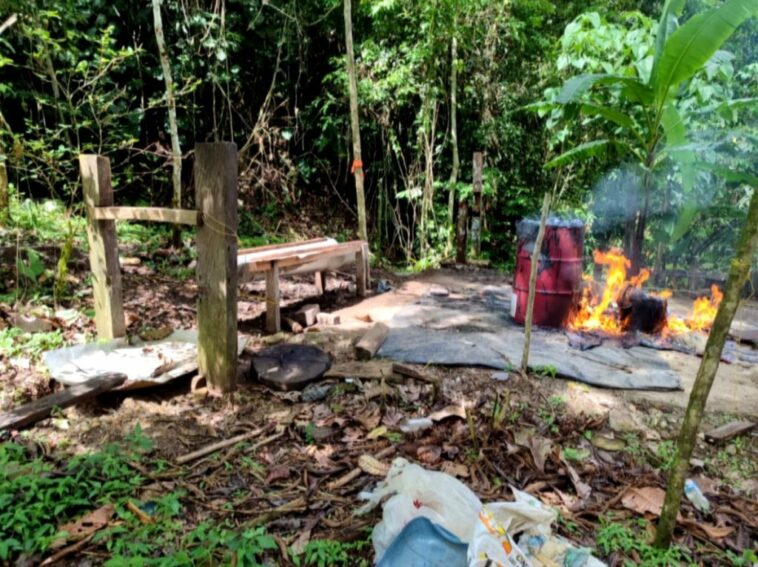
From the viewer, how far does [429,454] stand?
265 centimetres

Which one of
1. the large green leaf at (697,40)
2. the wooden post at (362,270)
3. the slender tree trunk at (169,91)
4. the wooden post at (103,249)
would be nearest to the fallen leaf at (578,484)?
the large green leaf at (697,40)

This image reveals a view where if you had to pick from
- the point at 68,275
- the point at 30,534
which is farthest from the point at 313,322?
the point at 30,534

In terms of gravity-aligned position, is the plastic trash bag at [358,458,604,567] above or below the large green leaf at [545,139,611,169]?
below

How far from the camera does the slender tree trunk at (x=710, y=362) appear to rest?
1.70 metres

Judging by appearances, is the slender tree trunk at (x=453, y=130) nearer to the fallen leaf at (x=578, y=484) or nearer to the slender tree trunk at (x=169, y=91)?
the slender tree trunk at (x=169, y=91)

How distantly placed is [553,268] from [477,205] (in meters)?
3.82

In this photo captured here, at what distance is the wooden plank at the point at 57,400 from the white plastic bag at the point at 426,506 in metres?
2.10

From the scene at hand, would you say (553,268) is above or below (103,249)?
below

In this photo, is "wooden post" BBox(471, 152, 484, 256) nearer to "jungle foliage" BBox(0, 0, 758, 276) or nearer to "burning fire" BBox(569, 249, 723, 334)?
"jungle foliage" BBox(0, 0, 758, 276)

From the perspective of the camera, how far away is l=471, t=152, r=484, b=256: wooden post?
7914mm

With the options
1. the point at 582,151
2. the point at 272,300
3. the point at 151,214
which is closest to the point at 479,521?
the point at 151,214

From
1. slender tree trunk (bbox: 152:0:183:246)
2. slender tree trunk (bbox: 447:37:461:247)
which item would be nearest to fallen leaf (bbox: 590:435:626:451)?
slender tree trunk (bbox: 152:0:183:246)

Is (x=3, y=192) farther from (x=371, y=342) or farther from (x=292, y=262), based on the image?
(x=371, y=342)

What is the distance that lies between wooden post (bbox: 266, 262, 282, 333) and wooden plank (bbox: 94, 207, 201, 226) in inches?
51.3
